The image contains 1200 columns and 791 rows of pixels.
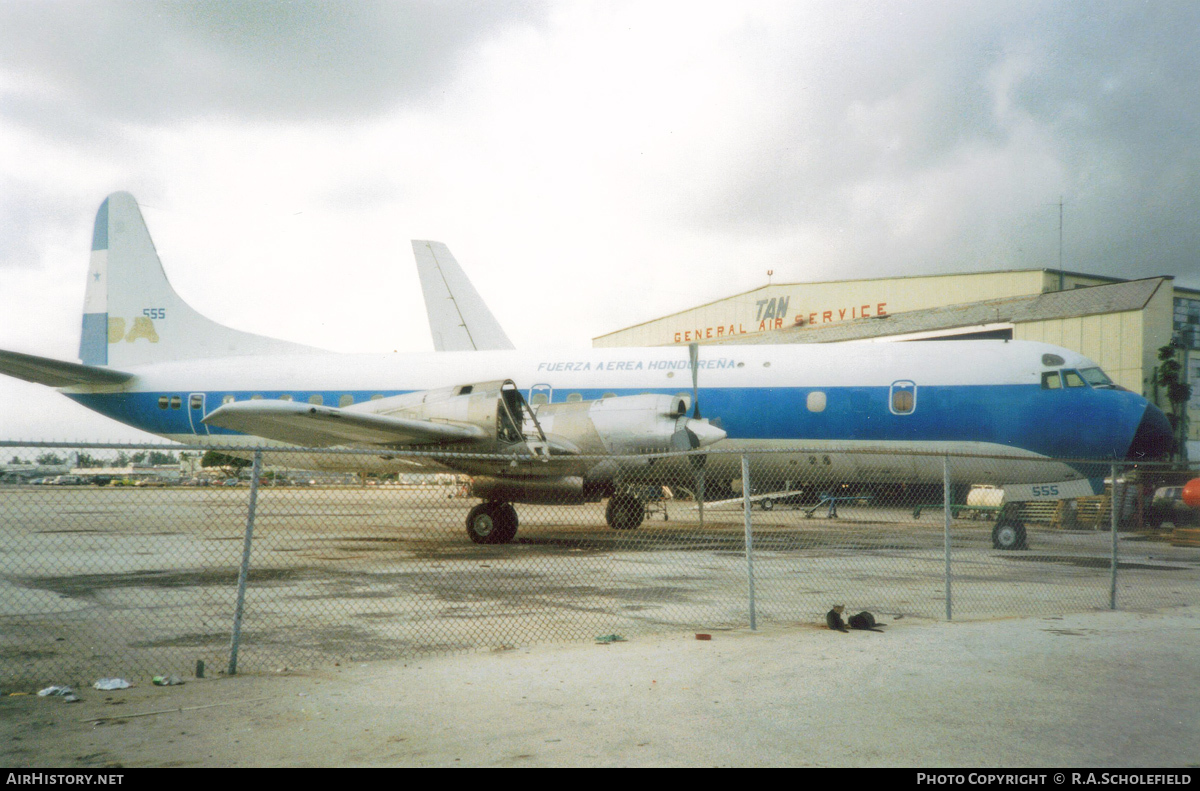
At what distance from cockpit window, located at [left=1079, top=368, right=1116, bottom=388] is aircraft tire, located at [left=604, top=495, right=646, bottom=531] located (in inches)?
321

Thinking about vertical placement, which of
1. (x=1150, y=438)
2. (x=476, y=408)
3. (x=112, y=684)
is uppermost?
(x=476, y=408)

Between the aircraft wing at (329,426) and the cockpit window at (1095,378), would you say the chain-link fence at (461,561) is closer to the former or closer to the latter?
the aircraft wing at (329,426)

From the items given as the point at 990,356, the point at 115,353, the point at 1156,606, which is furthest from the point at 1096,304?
the point at 115,353

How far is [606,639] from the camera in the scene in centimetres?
658

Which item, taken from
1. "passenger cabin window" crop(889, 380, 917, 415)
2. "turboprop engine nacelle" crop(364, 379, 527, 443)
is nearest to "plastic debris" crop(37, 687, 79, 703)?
"turboprop engine nacelle" crop(364, 379, 527, 443)

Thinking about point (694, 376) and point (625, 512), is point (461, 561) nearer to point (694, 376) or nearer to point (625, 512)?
point (625, 512)

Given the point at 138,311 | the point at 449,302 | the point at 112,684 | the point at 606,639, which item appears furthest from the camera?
the point at 449,302

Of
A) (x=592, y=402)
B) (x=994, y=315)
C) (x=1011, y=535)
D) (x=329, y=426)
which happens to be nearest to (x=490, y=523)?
(x=592, y=402)

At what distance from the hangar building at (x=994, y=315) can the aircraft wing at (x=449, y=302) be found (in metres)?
15.6

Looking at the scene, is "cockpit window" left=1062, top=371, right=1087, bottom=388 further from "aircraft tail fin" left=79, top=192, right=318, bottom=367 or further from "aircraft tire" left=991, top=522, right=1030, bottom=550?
"aircraft tail fin" left=79, top=192, right=318, bottom=367

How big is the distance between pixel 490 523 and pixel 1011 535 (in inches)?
340

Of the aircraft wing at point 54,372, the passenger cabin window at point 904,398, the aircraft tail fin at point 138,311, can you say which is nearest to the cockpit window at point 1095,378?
the passenger cabin window at point 904,398
